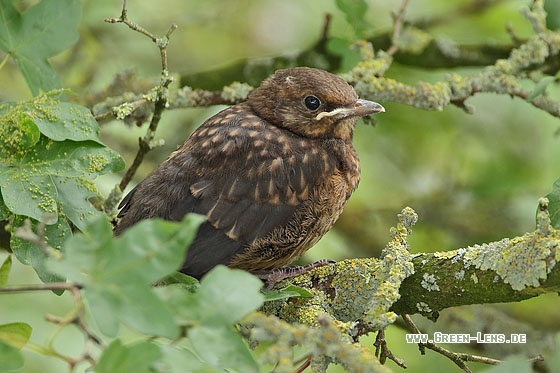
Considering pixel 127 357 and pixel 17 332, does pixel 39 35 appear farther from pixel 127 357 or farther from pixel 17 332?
pixel 127 357

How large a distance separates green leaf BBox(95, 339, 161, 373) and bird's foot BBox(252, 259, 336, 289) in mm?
1398

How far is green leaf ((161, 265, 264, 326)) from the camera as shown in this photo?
1.50m

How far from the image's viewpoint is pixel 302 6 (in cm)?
553

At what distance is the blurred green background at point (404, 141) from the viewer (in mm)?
4582

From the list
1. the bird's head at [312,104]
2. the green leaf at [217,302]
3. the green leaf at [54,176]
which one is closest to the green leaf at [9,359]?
the green leaf at [217,302]

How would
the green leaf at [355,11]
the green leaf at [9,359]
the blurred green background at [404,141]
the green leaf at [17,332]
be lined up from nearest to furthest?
the green leaf at [9,359]
the green leaf at [17,332]
the green leaf at [355,11]
the blurred green background at [404,141]

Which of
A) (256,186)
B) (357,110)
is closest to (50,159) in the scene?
(256,186)

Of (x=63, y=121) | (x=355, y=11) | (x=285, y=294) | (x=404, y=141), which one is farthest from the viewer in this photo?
(x=404, y=141)

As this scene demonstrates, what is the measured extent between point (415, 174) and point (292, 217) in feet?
7.94

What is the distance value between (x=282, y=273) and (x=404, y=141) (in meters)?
2.31

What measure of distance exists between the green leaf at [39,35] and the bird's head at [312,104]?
35.2 inches

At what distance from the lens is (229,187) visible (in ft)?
9.71

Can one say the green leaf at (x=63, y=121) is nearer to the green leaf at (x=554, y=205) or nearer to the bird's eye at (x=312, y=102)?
the bird's eye at (x=312, y=102)

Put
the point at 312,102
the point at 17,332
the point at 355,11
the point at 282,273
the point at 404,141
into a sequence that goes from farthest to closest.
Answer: the point at 404,141, the point at 355,11, the point at 312,102, the point at 282,273, the point at 17,332
